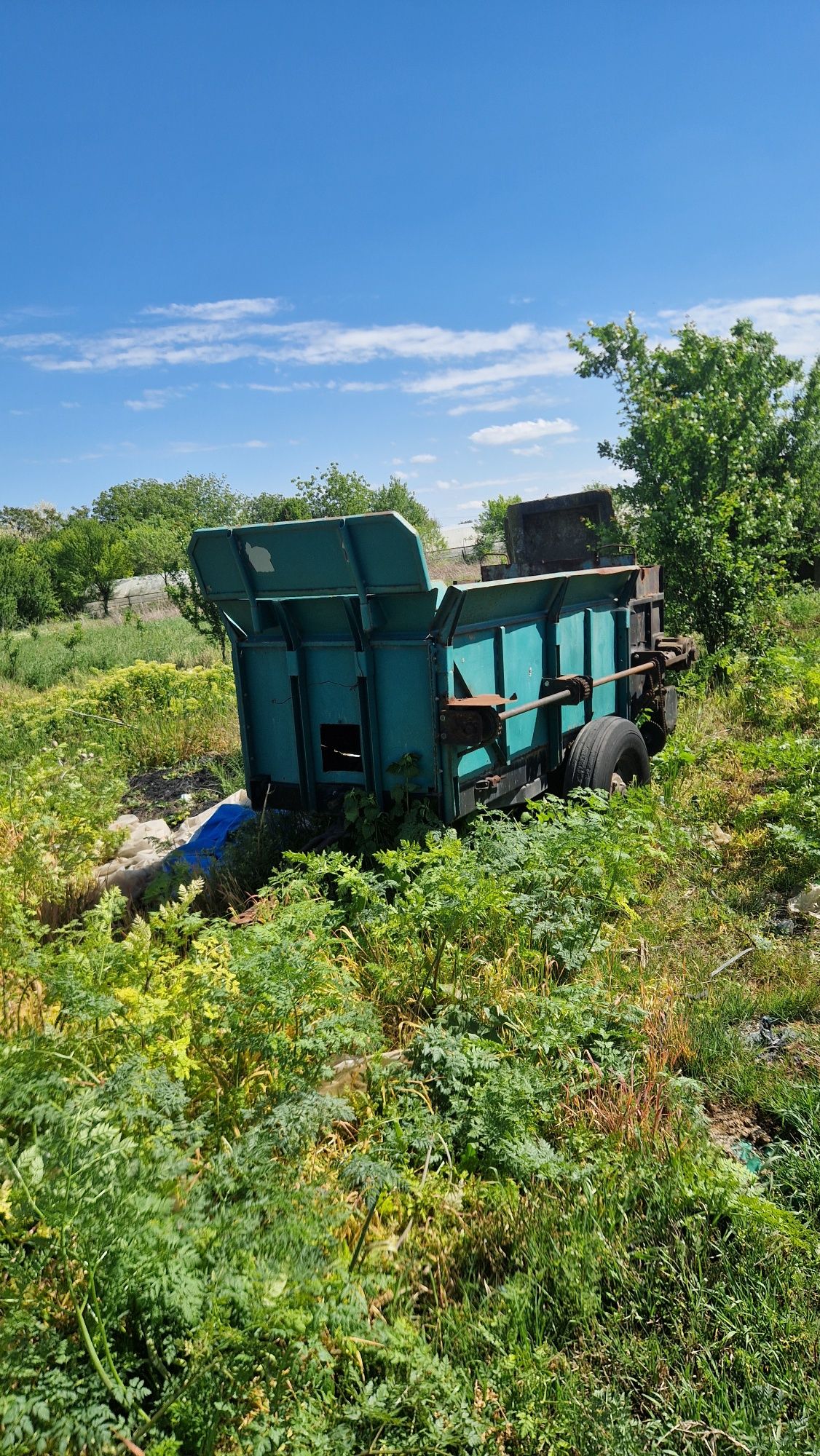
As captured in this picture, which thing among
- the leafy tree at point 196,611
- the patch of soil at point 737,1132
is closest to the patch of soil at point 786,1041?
the patch of soil at point 737,1132

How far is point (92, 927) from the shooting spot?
338 centimetres

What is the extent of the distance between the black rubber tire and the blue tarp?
2.08m

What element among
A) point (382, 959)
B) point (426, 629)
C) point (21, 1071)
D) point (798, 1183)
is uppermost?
point (426, 629)

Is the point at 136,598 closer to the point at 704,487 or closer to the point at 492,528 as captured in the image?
the point at 492,528

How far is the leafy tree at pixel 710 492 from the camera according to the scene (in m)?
10.5

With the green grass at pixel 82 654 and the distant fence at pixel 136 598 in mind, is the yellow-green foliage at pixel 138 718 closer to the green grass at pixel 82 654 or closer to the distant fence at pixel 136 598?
the green grass at pixel 82 654

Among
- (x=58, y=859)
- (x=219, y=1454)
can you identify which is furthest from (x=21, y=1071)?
(x=58, y=859)

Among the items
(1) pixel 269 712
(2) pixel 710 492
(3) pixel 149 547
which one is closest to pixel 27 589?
(3) pixel 149 547

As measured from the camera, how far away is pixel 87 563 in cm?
4784

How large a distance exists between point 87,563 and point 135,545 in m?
4.70

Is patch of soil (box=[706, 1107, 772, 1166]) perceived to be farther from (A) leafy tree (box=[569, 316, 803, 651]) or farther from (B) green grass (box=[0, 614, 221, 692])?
(B) green grass (box=[0, 614, 221, 692])

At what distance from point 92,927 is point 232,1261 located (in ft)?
5.41

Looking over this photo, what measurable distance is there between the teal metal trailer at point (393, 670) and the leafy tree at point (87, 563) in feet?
135

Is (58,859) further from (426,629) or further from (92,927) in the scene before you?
(426,629)
